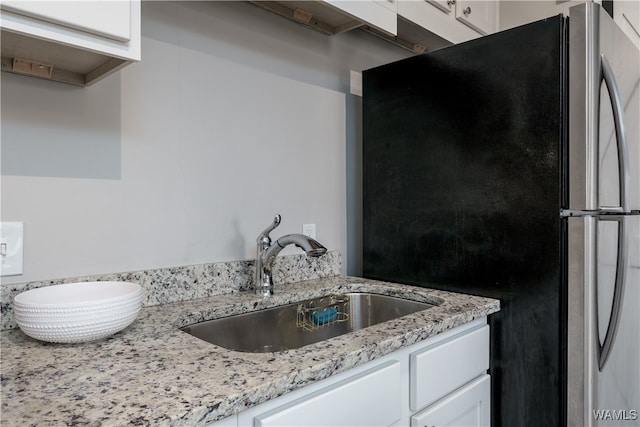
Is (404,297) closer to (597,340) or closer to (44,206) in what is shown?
(597,340)

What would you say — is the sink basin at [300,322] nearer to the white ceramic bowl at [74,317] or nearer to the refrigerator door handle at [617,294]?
the white ceramic bowl at [74,317]

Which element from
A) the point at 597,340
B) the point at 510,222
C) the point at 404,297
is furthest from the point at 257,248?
the point at 597,340

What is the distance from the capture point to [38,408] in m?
0.60

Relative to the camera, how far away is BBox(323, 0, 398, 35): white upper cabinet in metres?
1.29

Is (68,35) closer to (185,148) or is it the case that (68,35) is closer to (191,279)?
(185,148)

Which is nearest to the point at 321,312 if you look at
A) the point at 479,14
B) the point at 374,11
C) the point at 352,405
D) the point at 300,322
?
the point at 300,322

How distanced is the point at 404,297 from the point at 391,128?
2.08 feet

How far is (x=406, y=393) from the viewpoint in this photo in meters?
1.01

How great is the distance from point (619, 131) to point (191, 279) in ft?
4.50

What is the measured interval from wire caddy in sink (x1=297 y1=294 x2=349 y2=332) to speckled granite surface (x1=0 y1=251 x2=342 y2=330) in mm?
149

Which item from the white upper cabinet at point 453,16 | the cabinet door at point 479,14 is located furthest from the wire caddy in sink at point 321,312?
the cabinet door at point 479,14

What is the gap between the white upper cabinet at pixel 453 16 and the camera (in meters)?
1.53

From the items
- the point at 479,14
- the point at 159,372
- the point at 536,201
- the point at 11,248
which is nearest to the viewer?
the point at 159,372

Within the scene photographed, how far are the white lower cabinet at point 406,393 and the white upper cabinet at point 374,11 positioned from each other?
3.25 feet
